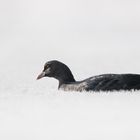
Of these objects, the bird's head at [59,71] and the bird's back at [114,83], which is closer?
the bird's back at [114,83]

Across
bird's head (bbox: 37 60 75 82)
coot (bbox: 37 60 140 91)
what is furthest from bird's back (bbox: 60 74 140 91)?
bird's head (bbox: 37 60 75 82)

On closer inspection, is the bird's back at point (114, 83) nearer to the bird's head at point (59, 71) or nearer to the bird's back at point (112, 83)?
the bird's back at point (112, 83)

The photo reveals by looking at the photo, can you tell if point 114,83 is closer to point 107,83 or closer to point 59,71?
point 107,83

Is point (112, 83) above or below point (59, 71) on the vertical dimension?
below

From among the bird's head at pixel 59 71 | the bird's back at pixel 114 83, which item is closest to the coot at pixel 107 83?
the bird's back at pixel 114 83

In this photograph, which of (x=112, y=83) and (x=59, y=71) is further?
(x=59, y=71)

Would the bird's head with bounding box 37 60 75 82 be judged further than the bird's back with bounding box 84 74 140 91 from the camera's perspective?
Yes

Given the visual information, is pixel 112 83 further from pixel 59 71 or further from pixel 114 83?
pixel 59 71

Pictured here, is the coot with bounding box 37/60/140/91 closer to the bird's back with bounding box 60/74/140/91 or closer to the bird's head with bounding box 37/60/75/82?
the bird's back with bounding box 60/74/140/91

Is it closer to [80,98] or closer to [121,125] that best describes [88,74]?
[80,98]

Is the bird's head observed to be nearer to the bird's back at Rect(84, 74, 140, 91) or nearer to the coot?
the coot

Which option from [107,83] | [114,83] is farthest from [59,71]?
[114,83]

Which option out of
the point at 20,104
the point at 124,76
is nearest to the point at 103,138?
the point at 20,104

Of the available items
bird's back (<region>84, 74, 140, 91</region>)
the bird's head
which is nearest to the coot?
bird's back (<region>84, 74, 140, 91</region>)
